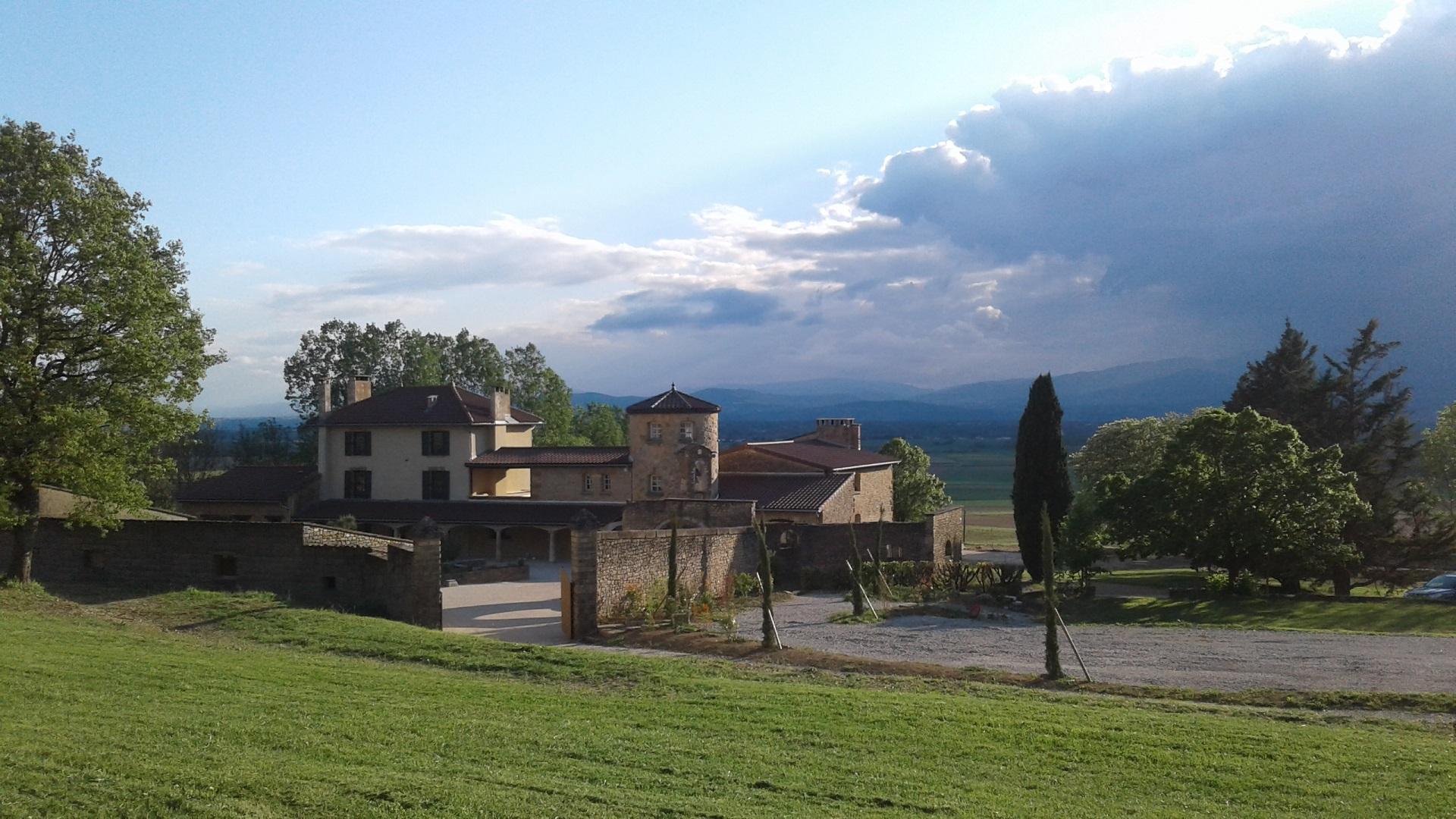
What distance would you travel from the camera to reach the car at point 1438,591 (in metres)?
31.5

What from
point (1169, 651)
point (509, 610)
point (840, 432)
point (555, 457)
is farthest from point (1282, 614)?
point (555, 457)

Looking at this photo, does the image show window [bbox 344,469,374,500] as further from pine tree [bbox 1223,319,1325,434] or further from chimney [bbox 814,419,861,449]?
pine tree [bbox 1223,319,1325,434]

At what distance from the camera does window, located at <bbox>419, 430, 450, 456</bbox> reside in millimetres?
50750

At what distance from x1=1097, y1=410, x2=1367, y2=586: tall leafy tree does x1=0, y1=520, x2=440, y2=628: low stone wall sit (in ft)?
73.0

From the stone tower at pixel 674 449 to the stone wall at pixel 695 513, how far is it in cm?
698

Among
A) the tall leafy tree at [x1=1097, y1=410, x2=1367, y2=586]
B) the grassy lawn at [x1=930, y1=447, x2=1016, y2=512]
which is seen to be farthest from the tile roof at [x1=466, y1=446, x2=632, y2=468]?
the grassy lawn at [x1=930, y1=447, x2=1016, y2=512]

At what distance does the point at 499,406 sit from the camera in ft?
172

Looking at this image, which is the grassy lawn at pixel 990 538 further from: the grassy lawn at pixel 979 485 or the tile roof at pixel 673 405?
the tile roof at pixel 673 405

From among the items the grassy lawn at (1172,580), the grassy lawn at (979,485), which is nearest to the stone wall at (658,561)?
the grassy lawn at (1172,580)

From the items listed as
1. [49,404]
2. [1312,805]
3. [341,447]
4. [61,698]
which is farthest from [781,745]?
[341,447]

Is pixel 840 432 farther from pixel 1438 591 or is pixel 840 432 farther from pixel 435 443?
pixel 1438 591

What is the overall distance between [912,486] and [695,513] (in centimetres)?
2303

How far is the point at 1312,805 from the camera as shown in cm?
970

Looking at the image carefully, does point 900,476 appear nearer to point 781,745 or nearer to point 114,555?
point 114,555
